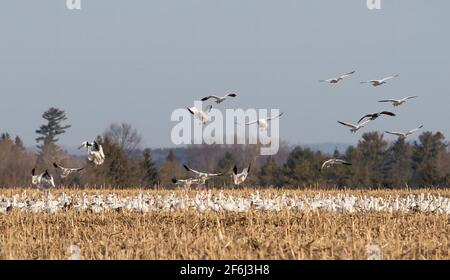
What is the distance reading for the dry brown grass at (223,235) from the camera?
41.9 feet

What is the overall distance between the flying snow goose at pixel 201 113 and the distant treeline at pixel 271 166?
23.4m

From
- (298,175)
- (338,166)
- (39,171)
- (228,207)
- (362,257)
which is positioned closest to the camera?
(362,257)

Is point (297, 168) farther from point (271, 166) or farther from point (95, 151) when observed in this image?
point (95, 151)

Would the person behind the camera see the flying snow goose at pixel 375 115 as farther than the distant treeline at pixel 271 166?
No

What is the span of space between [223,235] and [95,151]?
10279 millimetres

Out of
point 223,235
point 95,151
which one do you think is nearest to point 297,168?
point 95,151

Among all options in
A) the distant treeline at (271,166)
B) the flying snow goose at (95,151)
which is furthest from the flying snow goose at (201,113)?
the distant treeline at (271,166)

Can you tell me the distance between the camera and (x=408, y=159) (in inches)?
3307

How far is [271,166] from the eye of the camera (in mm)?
68375

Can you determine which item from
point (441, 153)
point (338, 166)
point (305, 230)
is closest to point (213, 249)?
point (305, 230)

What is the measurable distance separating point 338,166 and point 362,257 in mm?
53920

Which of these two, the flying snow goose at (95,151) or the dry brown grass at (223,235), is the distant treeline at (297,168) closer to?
the flying snow goose at (95,151)

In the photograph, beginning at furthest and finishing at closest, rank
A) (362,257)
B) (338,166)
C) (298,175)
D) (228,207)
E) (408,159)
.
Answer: (408,159)
(338,166)
(298,175)
(228,207)
(362,257)
